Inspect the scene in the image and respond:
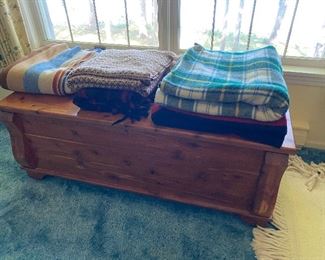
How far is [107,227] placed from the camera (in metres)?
1.09

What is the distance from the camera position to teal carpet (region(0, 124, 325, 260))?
1.00m

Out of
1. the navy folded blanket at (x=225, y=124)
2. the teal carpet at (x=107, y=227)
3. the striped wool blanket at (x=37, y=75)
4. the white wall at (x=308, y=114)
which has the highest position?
the striped wool blanket at (x=37, y=75)

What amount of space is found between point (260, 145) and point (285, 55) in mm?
713

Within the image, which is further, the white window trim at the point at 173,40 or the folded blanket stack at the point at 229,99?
the white window trim at the point at 173,40

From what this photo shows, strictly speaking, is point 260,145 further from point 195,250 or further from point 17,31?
point 17,31

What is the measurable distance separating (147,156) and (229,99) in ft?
1.27

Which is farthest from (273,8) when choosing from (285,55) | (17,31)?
(17,31)

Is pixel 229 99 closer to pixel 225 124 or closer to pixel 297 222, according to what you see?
pixel 225 124

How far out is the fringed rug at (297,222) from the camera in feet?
3.23

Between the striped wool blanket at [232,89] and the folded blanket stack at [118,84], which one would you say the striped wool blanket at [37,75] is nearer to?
the folded blanket stack at [118,84]

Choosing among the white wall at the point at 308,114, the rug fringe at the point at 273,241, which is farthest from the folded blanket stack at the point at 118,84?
the white wall at the point at 308,114

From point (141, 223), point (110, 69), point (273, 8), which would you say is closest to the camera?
point (110, 69)

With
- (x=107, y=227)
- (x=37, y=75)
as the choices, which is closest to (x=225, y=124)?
(x=107, y=227)

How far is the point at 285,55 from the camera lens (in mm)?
1373
